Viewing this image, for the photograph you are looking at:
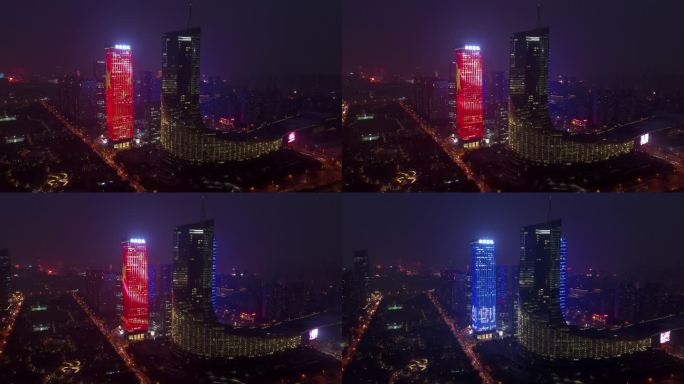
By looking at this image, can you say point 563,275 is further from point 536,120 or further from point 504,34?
point 504,34

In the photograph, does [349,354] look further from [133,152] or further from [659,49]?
[659,49]

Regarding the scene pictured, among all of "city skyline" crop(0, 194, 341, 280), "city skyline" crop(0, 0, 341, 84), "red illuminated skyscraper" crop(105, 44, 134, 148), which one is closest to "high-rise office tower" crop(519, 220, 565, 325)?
"city skyline" crop(0, 194, 341, 280)

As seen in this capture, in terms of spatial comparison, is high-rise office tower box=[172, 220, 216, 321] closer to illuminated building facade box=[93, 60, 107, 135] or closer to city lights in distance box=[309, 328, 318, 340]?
city lights in distance box=[309, 328, 318, 340]

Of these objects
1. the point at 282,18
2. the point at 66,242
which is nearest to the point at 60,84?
the point at 66,242

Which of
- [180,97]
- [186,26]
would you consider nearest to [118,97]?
[180,97]

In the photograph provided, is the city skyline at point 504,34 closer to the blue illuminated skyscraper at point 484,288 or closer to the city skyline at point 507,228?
the city skyline at point 507,228
